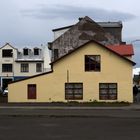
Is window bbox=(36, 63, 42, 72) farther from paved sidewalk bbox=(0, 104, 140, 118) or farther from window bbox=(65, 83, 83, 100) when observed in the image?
paved sidewalk bbox=(0, 104, 140, 118)

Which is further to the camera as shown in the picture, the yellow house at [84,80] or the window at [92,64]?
the window at [92,64]

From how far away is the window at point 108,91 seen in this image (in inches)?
2589

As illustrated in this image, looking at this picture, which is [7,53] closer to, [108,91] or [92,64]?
[92,64]

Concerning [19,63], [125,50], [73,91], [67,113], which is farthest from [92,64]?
[19,63]

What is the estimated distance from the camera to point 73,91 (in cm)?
6631

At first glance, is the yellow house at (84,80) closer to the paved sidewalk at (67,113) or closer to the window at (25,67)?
the paved sidewalk at (67,113)

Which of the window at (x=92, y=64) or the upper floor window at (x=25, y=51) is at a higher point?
the upper floor window at (x=25, y=51)

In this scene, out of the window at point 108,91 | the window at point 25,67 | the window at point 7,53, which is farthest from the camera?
the window at point 7,53

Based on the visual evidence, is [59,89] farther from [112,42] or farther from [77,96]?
[112,42]

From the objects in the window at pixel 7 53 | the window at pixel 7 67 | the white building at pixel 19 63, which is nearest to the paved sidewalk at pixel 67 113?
the white building at pixel 19 63

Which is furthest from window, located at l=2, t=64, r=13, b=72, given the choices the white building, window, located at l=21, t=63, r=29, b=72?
window, located at l=21, t=63, r=29, b=72

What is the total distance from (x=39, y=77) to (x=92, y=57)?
6.51 meters

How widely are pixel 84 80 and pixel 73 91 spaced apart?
1771 millimetres

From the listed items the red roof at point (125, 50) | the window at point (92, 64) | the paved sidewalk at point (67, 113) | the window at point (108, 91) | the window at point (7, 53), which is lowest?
the paved sidewalk at point (67, 113)
